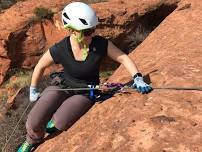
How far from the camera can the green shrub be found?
1270 cm

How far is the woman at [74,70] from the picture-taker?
494 cm

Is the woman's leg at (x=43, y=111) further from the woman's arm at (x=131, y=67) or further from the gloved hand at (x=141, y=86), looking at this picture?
the gloved hand at (x=141, y=86)

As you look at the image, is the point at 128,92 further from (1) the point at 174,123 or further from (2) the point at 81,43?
(1) the point at 174,123

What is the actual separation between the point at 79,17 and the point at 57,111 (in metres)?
0.95

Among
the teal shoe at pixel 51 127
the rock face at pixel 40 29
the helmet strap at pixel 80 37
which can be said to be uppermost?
the helmet strap at pixel 80 37

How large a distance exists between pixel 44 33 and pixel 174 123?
29.5 ft

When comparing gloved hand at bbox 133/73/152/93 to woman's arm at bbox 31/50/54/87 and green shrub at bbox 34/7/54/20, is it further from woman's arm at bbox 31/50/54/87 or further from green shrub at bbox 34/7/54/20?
green shrub at bbox 34/7/54/20

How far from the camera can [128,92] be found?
5098 millimetres

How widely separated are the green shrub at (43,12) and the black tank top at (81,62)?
25.3ft

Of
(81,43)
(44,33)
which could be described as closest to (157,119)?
(81,43)

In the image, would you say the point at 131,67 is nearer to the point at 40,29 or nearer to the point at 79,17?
the point at 79,17

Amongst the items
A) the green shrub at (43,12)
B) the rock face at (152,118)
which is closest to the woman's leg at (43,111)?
the rock face at (152,118)

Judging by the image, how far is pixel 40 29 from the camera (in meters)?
12.9

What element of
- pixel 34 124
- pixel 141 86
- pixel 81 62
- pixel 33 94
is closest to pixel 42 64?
pixel 33 94
